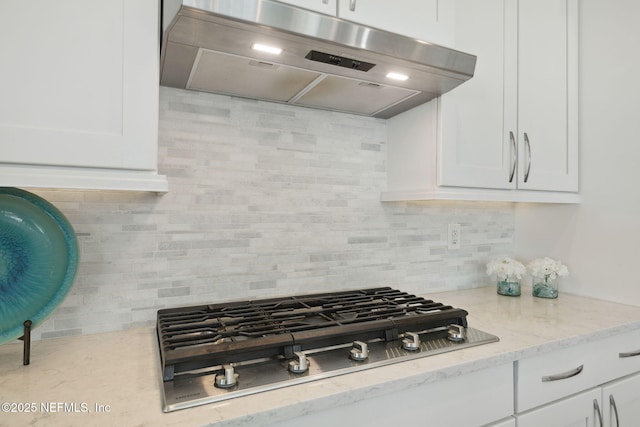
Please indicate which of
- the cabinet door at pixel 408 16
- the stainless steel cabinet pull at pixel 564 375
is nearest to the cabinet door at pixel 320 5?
the cabinet door at pixel 408 16

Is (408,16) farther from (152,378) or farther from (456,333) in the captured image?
(152,378)

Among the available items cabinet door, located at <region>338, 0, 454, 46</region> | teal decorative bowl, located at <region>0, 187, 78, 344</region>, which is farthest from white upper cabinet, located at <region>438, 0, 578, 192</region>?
teal decorative bowl, located at <region>0, 187, 78, 344</region>

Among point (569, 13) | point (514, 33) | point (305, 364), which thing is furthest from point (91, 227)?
point (569, 13)

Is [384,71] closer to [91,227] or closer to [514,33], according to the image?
[514,33]

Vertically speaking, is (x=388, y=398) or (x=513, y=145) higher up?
(x=513, y=145)

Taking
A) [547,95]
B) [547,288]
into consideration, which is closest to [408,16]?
[547,95]

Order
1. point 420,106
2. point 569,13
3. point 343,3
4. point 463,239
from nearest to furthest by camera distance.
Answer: point 343,3 < point 420,106 < point 569,13 < point 463,239

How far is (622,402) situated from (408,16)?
5.08ft

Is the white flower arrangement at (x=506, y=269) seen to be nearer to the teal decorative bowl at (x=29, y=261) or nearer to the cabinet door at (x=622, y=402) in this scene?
the cabinet door at (x=622, y=402)

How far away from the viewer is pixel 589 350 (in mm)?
1241

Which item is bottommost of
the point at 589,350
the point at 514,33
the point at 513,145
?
the point at 589,350

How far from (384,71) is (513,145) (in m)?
0.73

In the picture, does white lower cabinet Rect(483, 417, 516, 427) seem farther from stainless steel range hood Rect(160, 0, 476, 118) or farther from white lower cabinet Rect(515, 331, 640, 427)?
stainless steel range hood Rect(160, 0, 476, 118)

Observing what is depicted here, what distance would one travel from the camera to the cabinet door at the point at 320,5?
100 cm
